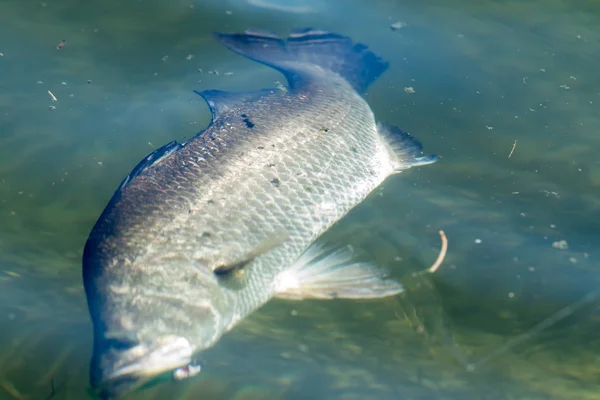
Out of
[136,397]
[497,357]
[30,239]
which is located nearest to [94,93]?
[30,239]

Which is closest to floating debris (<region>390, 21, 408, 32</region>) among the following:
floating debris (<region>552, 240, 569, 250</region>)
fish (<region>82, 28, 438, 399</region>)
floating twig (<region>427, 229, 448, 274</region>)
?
fish (<region>82, 28, 438, 399</region>)

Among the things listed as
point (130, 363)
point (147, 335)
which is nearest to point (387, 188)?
point (147, 335)

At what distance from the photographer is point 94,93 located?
577 cm

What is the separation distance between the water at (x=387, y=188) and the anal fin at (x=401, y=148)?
1.16ft

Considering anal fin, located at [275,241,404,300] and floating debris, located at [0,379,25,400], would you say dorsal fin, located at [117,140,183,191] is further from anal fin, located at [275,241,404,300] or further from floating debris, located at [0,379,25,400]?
floating debris, located at [0,379,25,400]

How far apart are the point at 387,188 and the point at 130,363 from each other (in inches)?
120

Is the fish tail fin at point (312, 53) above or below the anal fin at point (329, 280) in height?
above

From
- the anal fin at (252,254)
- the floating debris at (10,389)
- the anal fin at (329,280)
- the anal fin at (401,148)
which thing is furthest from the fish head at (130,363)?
the anal fin at (401,148)

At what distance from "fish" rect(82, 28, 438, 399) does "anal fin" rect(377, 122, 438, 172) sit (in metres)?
0.17

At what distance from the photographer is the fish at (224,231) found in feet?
9.98

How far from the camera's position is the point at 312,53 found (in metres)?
5.41

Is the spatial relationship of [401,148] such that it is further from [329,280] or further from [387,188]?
[329,280]

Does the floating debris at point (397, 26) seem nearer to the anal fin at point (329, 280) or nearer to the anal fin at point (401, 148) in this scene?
the anal fin at point (401, 148)

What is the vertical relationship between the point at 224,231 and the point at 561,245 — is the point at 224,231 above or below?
above
